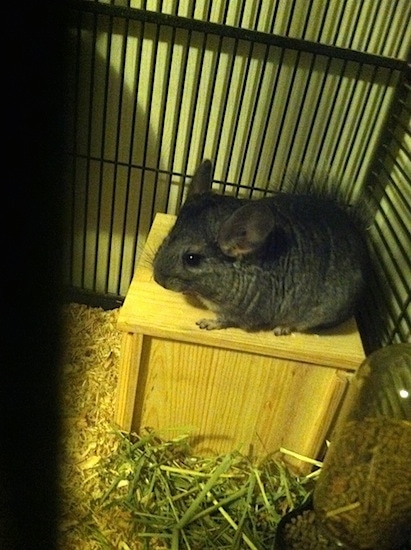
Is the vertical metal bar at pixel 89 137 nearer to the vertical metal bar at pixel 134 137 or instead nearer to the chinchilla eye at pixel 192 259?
the vertical metal bar at pixel 134 137

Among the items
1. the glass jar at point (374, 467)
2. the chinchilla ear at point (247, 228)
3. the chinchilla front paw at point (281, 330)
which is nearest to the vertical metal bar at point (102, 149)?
the chinchilla ear at point (247, 228)

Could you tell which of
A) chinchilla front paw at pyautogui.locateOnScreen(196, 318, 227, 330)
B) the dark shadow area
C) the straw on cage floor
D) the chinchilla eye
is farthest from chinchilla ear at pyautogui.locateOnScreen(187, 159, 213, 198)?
the dark shadow area

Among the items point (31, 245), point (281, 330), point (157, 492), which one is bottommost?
point (157, 492)

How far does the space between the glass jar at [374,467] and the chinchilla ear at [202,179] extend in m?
0.54

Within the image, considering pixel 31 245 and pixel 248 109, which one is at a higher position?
pixel 31 245

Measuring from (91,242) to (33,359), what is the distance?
4.51 ft

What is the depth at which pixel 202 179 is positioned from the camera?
1.34 metres

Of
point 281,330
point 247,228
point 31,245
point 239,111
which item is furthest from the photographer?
point 239,111

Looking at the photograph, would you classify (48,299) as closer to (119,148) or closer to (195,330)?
(195,330)

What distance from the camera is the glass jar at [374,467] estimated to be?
970mm

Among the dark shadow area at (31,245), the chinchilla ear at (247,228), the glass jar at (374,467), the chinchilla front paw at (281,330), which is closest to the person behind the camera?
the dark shadow area at (31,245)

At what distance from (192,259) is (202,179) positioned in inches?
8.2

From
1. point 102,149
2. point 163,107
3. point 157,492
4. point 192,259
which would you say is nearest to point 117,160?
point 102,149

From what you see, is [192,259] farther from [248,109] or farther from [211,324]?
[248,109]
